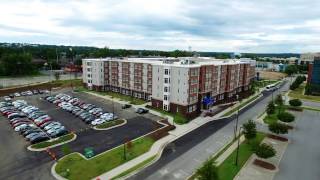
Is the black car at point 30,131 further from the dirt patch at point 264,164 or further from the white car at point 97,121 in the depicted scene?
the dirt patch at point 264,164

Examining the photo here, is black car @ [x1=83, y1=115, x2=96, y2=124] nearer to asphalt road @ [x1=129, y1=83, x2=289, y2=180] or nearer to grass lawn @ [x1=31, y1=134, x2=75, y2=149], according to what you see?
grass lawn @ [x1=31, y1=134, x2=75, y2=149]

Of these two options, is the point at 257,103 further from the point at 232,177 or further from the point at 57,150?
the point at 57,150

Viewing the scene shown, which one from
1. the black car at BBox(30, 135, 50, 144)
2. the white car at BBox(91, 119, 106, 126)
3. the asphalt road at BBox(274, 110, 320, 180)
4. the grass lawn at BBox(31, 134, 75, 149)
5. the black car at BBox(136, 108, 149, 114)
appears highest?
the black car at BBox(136, 108, 149, 114)

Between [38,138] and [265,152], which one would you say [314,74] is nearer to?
[265,152]

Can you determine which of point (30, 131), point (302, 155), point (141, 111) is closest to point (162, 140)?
point (141, 111)

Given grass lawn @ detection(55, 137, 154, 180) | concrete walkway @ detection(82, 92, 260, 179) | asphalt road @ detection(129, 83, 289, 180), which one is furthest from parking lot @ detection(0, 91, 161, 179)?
asphalt road @ detection(129, 83, 289, 180)

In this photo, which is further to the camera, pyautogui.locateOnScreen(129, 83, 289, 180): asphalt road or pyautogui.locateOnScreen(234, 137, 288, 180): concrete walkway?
pyautogui.locateOnScreen(129, 83, 289, 180): asphalt road
